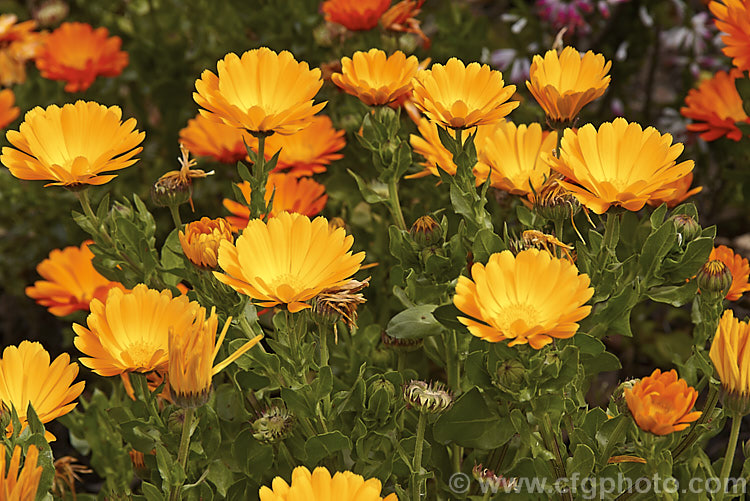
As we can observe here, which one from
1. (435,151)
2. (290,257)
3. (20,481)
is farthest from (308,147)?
(20,481)

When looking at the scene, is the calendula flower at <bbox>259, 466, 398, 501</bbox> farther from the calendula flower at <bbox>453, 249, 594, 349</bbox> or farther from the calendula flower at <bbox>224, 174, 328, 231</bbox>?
the calendula flower at <bbox>224, 174, 328, 231</bbox>

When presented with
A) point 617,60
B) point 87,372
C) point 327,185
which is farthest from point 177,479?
point 617,60

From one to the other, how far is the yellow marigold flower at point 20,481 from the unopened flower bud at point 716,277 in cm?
84

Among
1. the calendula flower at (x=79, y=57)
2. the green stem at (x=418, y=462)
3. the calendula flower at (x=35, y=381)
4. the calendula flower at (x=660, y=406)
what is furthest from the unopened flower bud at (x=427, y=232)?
the calendula flower at (x=79, y=57)

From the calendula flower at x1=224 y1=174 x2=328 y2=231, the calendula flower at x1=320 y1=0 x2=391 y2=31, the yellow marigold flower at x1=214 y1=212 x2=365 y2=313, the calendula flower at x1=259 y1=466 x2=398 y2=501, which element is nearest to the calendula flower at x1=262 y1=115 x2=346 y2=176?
the calendula flower at x1=224 y1=174 x2=328 y2=231

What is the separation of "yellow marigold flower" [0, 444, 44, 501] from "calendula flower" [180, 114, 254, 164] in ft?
2.95

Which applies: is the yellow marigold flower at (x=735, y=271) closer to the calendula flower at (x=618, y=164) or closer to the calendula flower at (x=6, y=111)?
the calendula flower at (x=618, y=164)

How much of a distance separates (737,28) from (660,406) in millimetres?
825

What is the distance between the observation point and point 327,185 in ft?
5.84

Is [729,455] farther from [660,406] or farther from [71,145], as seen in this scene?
[71,145]

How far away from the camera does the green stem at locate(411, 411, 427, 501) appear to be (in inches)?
41.1

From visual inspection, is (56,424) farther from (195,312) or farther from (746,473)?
(746,473)

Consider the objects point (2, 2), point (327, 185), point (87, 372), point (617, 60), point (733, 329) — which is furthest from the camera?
point (2, 2)

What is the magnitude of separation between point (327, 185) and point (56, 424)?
3.36 feet
